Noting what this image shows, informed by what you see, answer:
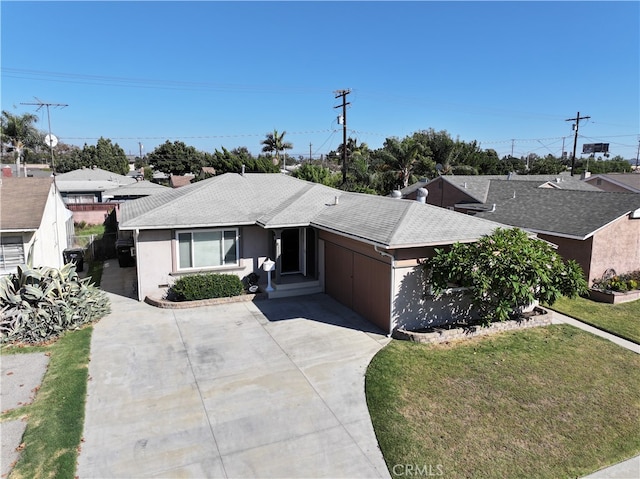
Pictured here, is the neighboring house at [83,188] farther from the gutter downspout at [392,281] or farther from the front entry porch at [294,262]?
the gutter downspout at [392,281]

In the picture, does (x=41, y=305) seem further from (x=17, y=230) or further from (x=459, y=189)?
(x=459, y=189)

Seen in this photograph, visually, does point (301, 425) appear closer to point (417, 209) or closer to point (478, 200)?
point (417, 209)

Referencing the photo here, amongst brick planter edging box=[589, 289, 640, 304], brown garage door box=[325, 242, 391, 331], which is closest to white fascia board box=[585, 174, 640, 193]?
brick planter edging box=[589, 289, 640, 304]

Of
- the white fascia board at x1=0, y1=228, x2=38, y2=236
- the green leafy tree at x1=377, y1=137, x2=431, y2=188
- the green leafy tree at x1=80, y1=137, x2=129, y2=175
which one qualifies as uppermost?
the green leafy tree at x1=80, y1=137, x2=129, y2=175

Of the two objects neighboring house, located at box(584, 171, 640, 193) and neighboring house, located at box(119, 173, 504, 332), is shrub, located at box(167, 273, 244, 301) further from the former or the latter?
neighboring house, located at box(584, 171, 640, 193)

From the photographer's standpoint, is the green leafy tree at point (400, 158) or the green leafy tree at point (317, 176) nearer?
the green leafy tree at point (317, 176)

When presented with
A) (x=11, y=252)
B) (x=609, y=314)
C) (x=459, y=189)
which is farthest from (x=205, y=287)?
(x=459, y=189)

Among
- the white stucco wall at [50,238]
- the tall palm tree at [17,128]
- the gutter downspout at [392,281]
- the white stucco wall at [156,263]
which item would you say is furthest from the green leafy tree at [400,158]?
the tall palm tree at [17,128]
